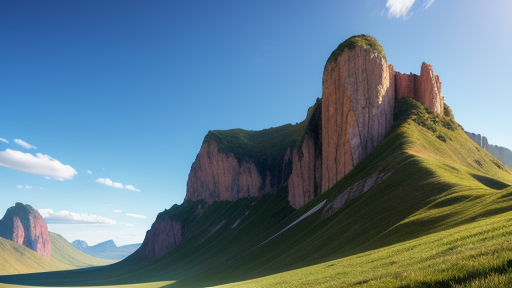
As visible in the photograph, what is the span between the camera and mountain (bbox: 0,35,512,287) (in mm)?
19094

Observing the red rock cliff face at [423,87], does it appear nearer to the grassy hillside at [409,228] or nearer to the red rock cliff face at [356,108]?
the red rock cliff face at [356,108]

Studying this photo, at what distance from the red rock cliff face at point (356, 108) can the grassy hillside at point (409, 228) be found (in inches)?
202

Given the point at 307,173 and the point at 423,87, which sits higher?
the point at 423,87

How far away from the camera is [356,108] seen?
84.0 metres

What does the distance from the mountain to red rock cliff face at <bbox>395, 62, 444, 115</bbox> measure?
32 cm

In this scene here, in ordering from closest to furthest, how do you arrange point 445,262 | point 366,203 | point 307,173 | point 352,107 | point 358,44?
1. point 445,262
2. point 366,203
3. point 352,107
4. point 358,44
5. point 307,173

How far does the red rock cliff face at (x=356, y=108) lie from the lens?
82750 mm

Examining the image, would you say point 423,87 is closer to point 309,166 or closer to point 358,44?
point 358,44

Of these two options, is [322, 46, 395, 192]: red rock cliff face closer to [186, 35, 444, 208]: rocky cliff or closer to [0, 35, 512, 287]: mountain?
[186, 35, 444, 208]: rocky cliff

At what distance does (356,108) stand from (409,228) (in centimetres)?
5483

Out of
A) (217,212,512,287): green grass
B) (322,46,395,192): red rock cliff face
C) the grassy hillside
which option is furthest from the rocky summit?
(217,212,512,287): green grass

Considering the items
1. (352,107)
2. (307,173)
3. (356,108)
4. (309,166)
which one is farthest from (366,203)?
(309,166)

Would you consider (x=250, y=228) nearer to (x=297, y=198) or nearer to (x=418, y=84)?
(x=297, y=198)

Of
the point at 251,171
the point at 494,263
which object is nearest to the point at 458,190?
the point at 494,263
